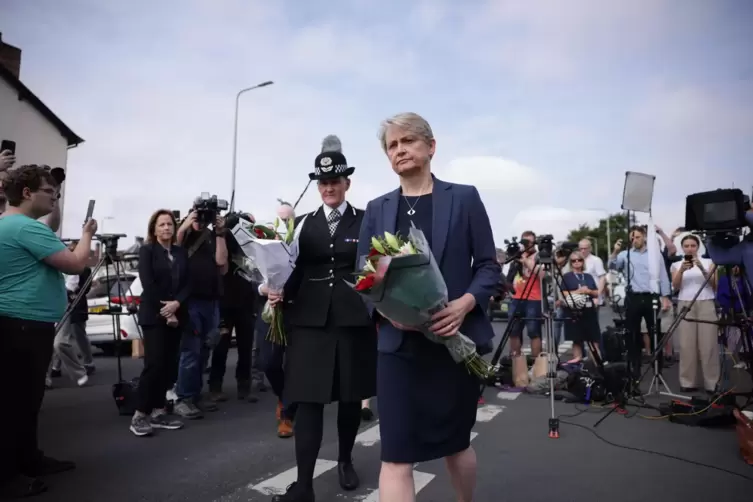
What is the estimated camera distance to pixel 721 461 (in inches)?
160

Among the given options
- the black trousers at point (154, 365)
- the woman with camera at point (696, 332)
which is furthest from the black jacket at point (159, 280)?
the woman with camera at point (696, 332)

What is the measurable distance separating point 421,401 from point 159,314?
3.36 m

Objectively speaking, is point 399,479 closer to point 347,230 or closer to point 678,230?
point 347,230

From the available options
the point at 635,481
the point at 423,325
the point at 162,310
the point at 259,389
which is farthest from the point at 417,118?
the point at 259,389

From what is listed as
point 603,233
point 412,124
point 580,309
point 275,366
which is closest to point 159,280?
point 275,366

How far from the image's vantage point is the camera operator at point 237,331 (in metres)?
6.48

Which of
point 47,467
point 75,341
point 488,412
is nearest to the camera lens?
point 47,467

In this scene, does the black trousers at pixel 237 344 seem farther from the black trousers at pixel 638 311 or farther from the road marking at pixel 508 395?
the black trousers at pixel 638 311

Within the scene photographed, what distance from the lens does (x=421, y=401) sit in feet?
7.47

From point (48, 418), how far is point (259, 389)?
248cm

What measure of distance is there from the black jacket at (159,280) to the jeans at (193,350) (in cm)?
49

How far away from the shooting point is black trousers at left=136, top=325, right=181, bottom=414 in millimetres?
4784

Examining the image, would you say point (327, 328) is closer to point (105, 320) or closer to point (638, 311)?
point (638, 311)

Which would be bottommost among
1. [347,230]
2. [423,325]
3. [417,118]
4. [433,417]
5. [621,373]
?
[621,373]
